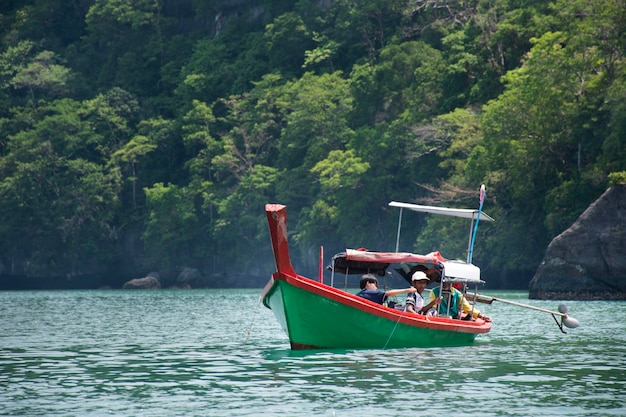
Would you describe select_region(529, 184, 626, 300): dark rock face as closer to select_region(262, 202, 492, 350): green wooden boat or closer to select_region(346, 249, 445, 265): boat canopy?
select_region(262, 202, 492, 350): green wooden boat

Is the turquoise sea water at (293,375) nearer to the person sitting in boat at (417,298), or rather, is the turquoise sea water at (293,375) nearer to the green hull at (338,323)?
the green hull at (338,323)

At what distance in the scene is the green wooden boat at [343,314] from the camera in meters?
22.9

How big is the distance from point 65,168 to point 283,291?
71.8 meters

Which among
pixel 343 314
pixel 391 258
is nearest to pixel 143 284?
pixel 391 258

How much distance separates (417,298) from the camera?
24844mm

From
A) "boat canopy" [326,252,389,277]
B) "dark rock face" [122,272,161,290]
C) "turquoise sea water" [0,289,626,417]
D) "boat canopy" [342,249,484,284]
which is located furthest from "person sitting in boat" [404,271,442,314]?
"dark rock face" [122,272,161,290]

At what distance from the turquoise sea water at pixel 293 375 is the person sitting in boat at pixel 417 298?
96cm

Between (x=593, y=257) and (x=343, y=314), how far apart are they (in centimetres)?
2976

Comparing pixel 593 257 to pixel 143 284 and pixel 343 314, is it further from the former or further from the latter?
pixel 143 284

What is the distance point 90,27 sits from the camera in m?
107

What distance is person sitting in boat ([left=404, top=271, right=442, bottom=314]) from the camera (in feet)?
79.7

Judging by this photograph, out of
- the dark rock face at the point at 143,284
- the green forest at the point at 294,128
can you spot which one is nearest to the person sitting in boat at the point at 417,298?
the green forest at the point at 294,128

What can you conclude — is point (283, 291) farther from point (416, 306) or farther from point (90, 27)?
point (90, 27)

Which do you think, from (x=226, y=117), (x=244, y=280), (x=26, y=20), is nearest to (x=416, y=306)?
(x=244, y=280)
